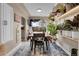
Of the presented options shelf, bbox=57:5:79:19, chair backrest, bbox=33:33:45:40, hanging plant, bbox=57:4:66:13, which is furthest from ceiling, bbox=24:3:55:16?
chair backrest, bbox=33:33:45:40

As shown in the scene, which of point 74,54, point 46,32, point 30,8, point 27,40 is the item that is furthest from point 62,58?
point 30,8

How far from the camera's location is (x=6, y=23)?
7.62 ft

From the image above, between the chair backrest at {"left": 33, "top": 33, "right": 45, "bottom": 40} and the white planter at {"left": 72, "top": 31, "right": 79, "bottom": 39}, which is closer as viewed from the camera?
the white planter at {"left": 72, "top": 31, "right": 79, "bottom": 39}

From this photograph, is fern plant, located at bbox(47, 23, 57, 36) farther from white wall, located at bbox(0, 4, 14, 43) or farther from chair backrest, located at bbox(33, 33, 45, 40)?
white wall, located at bbox(0, 4, 14, 43)

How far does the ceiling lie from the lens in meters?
2.30

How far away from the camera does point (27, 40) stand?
254cm

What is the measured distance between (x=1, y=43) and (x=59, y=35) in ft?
3.70

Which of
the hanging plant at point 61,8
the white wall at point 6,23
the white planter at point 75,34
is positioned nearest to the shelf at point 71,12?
the hanging plant at point 61,8

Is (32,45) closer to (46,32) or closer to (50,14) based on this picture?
(46,32)

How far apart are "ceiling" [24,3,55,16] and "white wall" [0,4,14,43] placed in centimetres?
34

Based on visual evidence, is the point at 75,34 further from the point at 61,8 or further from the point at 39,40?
the point at 39,40

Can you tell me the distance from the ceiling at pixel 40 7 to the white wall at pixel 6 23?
1.11 ft

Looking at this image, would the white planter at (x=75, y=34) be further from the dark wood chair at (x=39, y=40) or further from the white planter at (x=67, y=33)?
the dark wood chair at (x=39, y=40)

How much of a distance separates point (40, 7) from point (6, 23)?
2.33 ft
